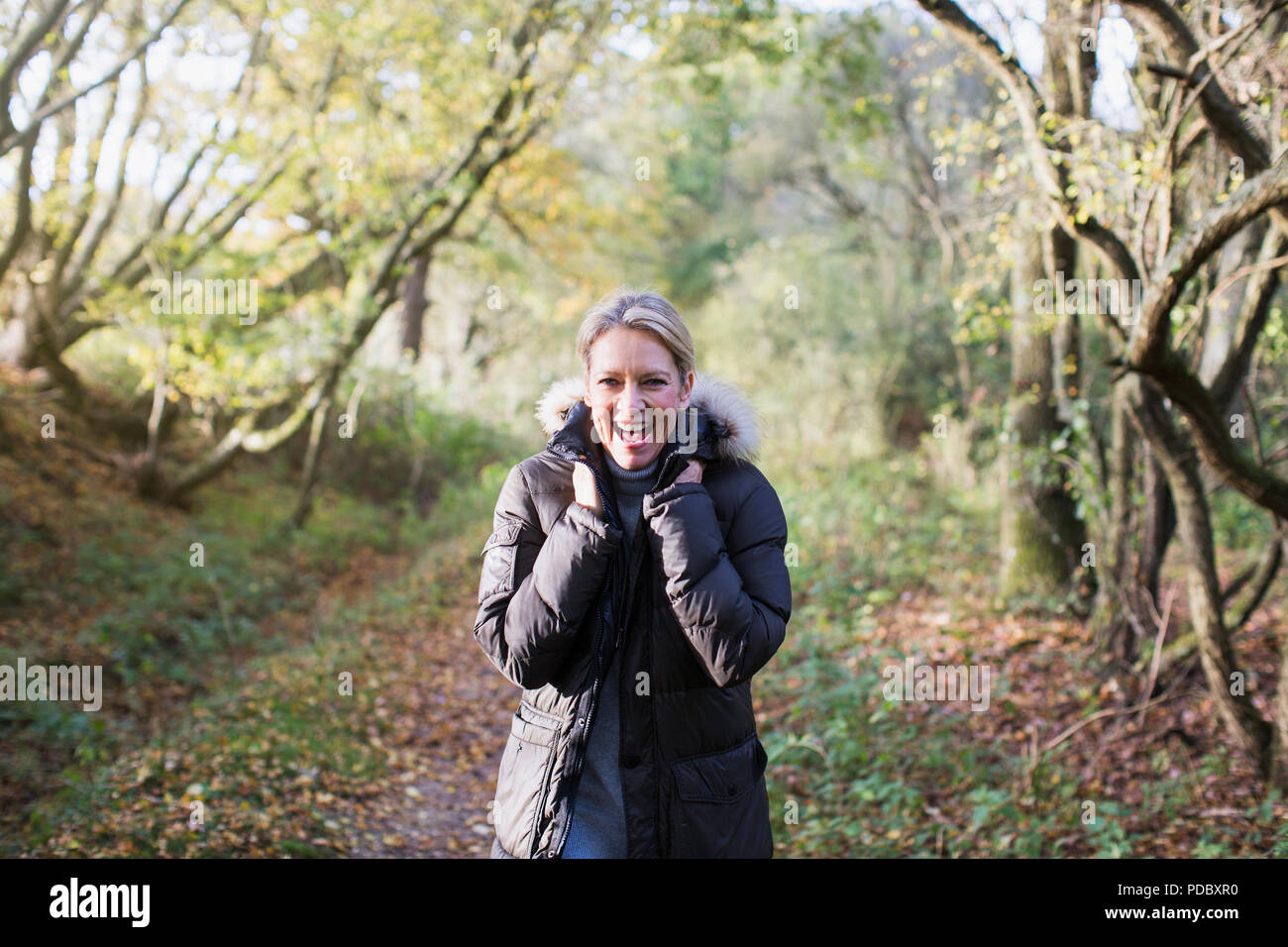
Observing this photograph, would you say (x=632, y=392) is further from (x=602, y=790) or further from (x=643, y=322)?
(x=602, y=790)

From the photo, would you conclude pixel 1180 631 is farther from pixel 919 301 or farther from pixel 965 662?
pixel 919 301

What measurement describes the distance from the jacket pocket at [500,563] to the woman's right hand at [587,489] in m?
0.23

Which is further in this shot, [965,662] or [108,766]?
[965,662]

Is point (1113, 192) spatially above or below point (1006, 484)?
above

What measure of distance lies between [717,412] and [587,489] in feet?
1.48

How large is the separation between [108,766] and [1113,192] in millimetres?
7222

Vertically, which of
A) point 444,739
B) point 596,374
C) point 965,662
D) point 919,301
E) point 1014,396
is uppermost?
point 919,301

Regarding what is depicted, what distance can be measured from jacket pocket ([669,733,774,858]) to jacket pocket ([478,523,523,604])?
657 millimetres

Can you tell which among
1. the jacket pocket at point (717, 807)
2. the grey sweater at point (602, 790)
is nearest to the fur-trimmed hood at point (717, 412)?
the grey sweater at point (602, 790)

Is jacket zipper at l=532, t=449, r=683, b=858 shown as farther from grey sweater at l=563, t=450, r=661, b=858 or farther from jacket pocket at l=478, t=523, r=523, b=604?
jacket pocket at l=478, t=523, r=523, b=604

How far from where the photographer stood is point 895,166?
19.1m

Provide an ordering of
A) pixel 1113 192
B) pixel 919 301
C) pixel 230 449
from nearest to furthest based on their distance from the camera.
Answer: pixel 1113 192 < pixel 230 449 < pixel 919 301

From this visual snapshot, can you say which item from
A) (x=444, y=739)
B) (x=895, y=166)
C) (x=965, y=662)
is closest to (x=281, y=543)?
(x=444, y=739)

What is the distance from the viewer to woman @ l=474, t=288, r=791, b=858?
2.26 meters
